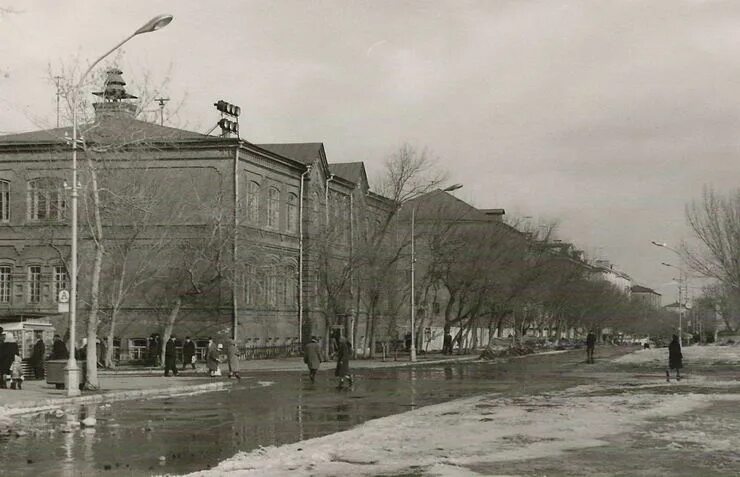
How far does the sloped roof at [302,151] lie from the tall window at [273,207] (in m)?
4.05

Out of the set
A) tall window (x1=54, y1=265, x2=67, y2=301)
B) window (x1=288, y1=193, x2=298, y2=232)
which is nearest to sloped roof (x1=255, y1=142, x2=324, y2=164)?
window (x1=288, y1=193, x2=298, y2=232)

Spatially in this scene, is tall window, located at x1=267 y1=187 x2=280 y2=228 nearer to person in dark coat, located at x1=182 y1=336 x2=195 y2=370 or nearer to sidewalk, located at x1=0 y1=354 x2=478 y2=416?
person in dark coat, located at x1=182 y1=336 x2=195 y2=370

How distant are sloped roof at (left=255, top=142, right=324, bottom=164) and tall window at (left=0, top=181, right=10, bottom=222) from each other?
16.2 meters

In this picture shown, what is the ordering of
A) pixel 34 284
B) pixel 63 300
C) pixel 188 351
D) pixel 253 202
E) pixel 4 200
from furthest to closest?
pixel 253 202 < pixel 4 200 < pixel 34 284 < pixel 188 351 < pixel 63 300

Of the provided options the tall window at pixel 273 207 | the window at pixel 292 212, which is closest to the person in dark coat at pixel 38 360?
the tall window at pixel 273 207

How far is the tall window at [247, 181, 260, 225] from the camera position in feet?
173

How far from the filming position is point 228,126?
5719 cm

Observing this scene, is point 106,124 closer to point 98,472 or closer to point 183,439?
point 183,439

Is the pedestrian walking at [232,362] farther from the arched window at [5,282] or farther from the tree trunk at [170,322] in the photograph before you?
the arched window at [5,282]

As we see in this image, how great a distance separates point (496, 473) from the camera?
39.1 feet

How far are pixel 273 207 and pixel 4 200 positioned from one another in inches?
590

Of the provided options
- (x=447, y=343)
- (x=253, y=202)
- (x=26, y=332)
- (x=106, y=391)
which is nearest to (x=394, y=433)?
(x=106, y=391)

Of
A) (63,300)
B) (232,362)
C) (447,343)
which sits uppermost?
(63,300)

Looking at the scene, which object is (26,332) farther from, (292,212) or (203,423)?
(292,212)
